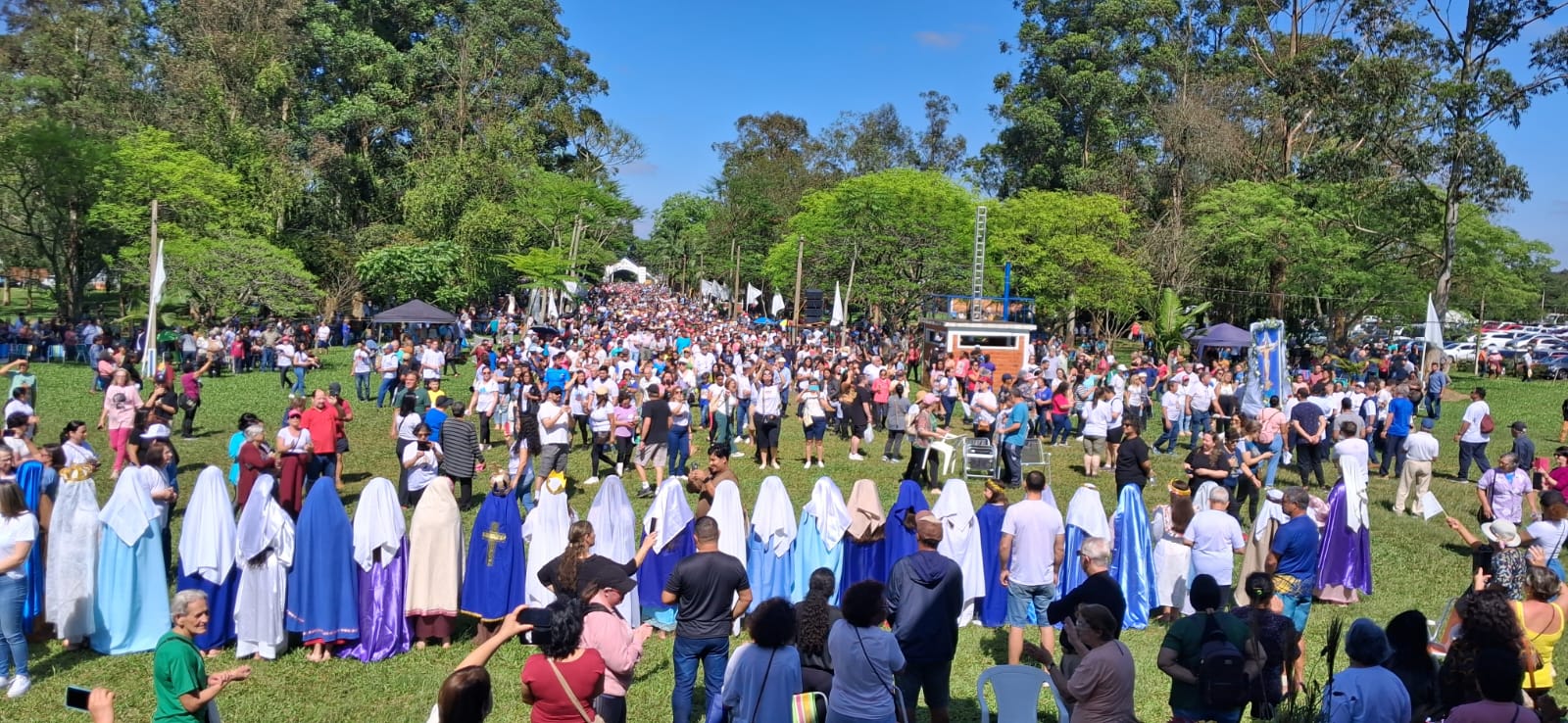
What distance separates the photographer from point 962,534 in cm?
774

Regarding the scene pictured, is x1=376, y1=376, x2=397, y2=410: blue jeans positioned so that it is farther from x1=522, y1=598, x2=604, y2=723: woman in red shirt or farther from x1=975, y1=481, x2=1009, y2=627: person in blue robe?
x1=522, y1=598, x2=604, y2=723: woman in red shirt

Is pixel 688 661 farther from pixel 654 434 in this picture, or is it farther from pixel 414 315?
pixel 414 315

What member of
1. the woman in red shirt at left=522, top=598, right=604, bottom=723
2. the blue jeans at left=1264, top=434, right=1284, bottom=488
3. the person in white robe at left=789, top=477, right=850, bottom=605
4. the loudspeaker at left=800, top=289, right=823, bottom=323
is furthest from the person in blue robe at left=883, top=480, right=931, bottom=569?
the loudspeaker at left=800, top=289, right=823, bottom=323

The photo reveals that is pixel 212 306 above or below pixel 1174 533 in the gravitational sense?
above

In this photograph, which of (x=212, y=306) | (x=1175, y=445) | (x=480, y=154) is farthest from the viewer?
(x=480, y=154)

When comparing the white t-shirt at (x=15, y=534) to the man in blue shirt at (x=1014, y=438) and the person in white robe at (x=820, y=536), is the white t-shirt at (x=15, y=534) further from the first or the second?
the man in blue shirt at (x=1014, y=438)

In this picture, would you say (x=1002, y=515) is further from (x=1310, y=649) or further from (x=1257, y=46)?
(x=1257, y=46)

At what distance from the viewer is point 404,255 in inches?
1480

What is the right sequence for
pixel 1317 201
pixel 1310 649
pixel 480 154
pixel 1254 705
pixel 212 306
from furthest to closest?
pixel 480 154 < pixel 1317 201 < pixel 212 306 < pixel 1310 649 < pixel 1254 705

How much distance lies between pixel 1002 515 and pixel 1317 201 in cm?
3227

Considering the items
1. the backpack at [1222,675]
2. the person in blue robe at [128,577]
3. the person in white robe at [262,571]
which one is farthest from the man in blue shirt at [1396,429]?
the person in blue robe at [128,577]

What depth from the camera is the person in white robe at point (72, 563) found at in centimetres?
671

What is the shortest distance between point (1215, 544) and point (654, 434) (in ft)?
22.8

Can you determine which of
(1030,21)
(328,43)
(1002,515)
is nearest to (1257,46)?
(1030,21)
